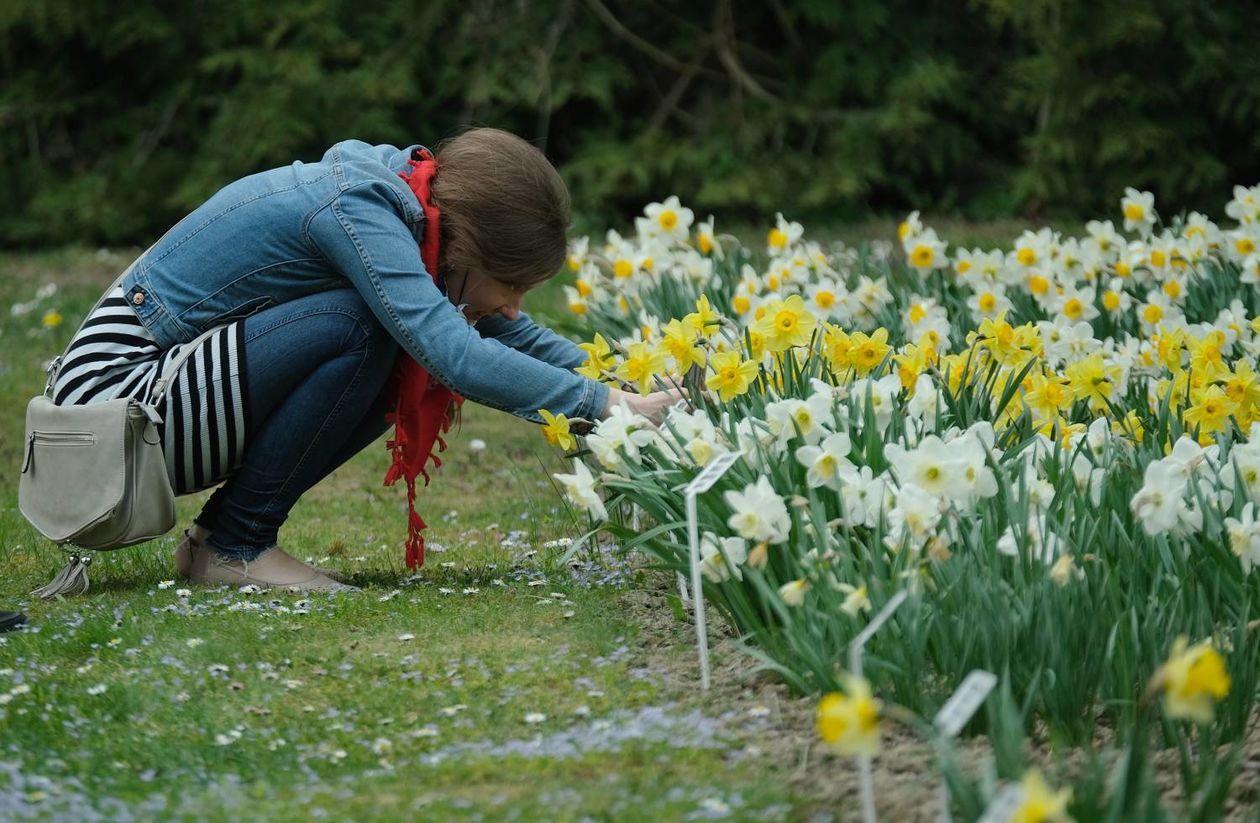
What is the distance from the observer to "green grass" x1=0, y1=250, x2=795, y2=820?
1.80 m

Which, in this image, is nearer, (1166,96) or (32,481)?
(32,481)

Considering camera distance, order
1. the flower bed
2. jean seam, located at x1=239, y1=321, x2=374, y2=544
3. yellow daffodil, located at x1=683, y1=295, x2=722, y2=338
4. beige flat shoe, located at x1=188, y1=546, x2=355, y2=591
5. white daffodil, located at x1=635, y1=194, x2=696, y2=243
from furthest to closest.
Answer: white daffodil, located at x1=635, y1=194, x2=696, y2=243 < beige flat shoe, located at x1=188, y1=546, x2=355, y2=591 < jean seam, located at x1=239, y1=321, x2=374, y2=544 < yellow daffodil, located at x1=683, y1=295, x2=722, y2=338 < the flower bed

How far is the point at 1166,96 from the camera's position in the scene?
7770 millimetres

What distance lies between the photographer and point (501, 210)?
2.64 meters

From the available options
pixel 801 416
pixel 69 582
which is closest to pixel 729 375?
pixel 801 416

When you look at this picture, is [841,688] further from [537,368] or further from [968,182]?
[968,182]

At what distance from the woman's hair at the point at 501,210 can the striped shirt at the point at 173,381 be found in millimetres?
448

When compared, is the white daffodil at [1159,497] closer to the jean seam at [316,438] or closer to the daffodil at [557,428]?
the daffodil at [557,428]

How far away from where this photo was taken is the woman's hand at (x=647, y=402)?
258 centimetres

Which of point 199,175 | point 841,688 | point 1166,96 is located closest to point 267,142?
point 199,175

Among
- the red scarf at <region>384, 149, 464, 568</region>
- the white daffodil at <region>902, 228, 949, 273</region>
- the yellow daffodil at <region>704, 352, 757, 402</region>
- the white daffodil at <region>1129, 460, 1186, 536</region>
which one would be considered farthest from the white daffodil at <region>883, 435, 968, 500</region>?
the white daffodil at <region>902, 228, 949, 273</region>

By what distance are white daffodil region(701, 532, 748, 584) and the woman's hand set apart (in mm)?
405

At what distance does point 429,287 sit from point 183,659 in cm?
75

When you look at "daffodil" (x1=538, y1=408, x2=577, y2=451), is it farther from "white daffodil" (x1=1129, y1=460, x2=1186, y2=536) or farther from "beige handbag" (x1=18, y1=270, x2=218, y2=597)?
"white daffodil" (x1=1129, y1=460, x2=1186, y2=536)
